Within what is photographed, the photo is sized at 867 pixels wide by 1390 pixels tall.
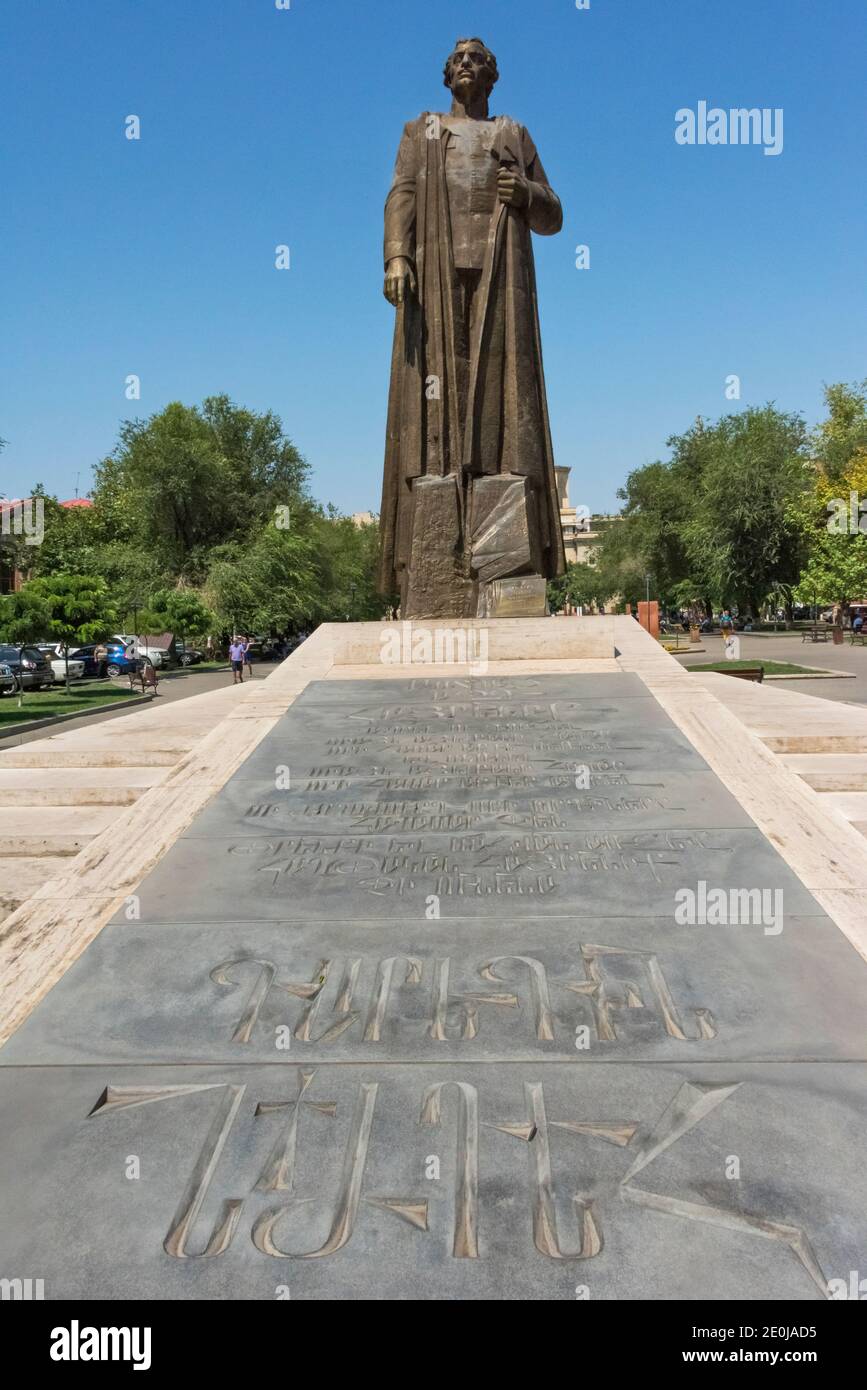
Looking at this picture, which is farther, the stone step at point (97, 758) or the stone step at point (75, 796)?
the stone step at point (97, 758)

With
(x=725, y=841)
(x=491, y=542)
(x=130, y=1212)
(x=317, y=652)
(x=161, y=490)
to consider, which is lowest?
(x=130, y=1212)

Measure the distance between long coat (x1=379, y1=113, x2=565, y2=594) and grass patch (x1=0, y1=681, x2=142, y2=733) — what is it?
10389 millimetres

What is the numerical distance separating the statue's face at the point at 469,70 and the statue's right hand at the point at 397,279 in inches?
70.4

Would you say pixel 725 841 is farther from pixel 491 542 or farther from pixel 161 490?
pixel 161 490

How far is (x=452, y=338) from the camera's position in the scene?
898cm

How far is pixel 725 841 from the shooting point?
418cm

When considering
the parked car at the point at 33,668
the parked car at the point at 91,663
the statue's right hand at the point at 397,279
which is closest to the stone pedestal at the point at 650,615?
the parked car at the point at 91,663

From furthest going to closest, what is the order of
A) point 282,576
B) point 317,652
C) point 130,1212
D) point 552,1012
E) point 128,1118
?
point 282,576, point 317,652, point 552,1012, point 128,1118, point 130,1212

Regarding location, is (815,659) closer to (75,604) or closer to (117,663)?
(75,604)

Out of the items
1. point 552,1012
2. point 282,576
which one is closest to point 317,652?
point 552,1012

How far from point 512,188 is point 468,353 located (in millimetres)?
1370

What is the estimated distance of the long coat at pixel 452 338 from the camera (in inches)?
346

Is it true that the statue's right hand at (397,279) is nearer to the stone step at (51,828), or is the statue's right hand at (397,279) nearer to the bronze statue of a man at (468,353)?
the bronze statue of a man at (468,353)
